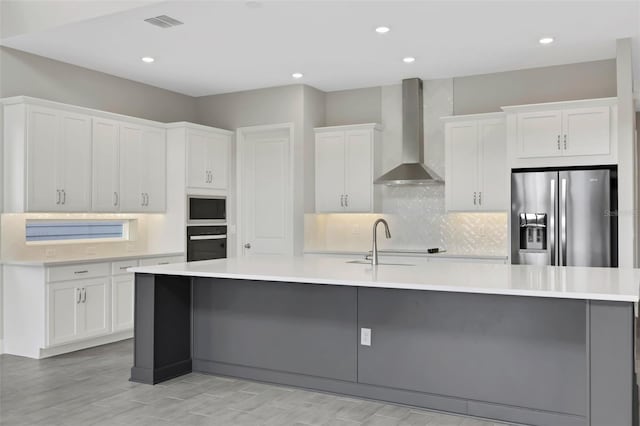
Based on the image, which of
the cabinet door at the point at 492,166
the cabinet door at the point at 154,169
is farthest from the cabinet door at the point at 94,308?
the cabinet door at the point at 492,166

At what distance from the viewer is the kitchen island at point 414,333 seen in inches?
118

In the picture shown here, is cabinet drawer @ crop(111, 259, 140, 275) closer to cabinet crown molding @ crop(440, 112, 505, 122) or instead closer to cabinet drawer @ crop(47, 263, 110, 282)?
cabinet drawer @ crop(47, 263, 110, 282)

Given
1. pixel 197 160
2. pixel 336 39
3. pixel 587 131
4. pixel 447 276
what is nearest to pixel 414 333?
pixel 447 276

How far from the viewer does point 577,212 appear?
5520 mm

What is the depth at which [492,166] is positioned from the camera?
620 cm

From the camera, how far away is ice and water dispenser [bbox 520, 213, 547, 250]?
568 centimetres

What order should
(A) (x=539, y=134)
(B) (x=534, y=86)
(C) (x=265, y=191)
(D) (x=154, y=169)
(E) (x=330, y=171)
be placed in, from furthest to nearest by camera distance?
(C) (x=265, y=191)
(E) (x=330, y=171)
(D) (x=154, y=169)
(B) (x=534, y=86)
(A) (x=539, y=134)

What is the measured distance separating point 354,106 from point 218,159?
72.8 inches

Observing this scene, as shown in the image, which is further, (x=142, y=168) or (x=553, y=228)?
(x=142, y=168)

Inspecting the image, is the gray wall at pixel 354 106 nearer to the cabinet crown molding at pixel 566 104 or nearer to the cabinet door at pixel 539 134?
the cabinet crown molding at pixel 566 104

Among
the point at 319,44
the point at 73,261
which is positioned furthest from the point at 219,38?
the point at 73,261

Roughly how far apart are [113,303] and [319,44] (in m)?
3.26

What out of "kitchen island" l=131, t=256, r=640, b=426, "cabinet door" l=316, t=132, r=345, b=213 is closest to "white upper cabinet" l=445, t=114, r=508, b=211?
"cabinet door" l=316, t=132, r=345, b=213

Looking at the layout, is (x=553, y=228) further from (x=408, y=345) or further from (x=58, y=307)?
(x=58, y=307)
